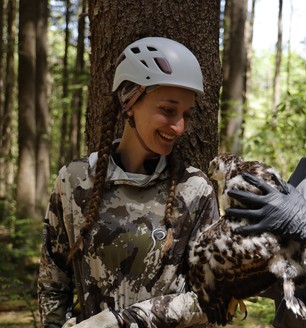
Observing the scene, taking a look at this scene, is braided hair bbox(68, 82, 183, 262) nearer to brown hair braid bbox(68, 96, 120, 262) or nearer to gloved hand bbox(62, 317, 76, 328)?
brown hair braid bbox(68, 96, 120, 262)

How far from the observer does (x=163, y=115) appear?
255 cm

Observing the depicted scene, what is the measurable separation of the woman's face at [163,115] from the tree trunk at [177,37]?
72 centimetres

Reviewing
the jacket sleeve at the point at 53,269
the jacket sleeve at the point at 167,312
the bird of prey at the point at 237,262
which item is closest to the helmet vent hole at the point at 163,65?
the bird of prey at the point at 237,262

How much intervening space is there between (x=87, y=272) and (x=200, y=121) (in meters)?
1.26

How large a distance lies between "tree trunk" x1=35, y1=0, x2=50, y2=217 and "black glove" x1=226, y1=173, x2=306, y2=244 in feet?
46.4

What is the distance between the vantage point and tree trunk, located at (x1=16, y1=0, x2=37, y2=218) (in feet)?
45.1

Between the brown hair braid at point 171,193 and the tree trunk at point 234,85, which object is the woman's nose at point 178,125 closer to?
the brown hair braid at point 171,193

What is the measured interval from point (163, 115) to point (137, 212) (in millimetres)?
470

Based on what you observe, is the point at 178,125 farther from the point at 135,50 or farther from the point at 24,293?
the point at 24,293

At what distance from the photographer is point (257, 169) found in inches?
95.0

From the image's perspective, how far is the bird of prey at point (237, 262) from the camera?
2258mm

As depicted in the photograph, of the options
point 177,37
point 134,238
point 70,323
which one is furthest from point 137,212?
point 177,37

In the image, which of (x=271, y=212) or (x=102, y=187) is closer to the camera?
(x=271, y=212)

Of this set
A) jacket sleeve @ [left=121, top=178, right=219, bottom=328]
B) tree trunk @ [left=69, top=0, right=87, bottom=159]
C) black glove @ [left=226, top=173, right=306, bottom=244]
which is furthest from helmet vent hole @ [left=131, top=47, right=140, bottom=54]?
tree trunk @ [left=69, top=0, right=87, bottom=159]
